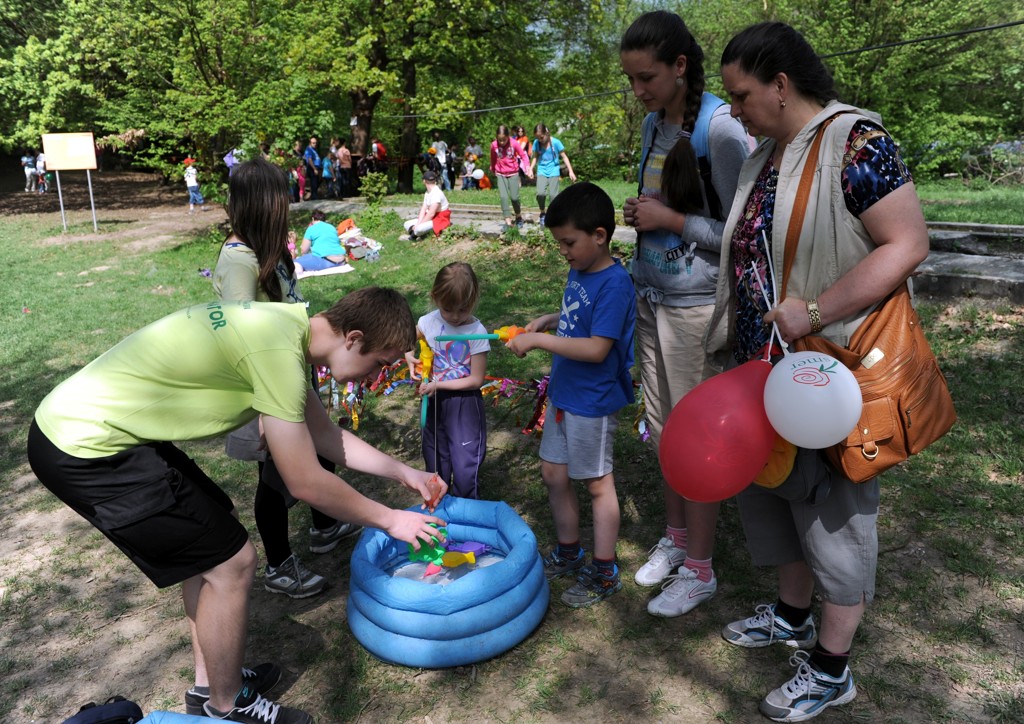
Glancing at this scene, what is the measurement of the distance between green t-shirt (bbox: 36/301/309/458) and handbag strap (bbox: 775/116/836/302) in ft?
4.61

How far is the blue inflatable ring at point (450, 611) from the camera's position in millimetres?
2693

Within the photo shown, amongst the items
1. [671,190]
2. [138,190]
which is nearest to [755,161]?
[671,190]

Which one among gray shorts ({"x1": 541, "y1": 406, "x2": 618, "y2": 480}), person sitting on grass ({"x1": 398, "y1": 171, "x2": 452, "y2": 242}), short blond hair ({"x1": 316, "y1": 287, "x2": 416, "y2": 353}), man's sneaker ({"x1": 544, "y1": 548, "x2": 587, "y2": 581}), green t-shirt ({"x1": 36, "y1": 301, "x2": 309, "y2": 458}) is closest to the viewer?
green t-shirt ({"x1": 36, "y1": 301, "x2": 309, "y2": 458})

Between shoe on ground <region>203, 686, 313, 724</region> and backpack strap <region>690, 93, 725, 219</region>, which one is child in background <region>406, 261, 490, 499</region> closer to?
backpack strap <region>690, 93, 725, 219</region>

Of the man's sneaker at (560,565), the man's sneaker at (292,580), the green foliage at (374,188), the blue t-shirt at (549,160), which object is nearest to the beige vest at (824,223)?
the man's sneaker at (560,565)

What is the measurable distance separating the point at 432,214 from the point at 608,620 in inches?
379

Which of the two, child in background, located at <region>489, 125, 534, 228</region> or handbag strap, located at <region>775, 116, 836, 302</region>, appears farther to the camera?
child in background, located at <region>489, 125, 534, 228</region>

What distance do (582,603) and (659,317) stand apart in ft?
3.90

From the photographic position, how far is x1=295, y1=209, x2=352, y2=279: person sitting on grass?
10.5 metres

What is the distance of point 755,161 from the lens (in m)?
2.31

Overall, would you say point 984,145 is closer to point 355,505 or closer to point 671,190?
point 671,190

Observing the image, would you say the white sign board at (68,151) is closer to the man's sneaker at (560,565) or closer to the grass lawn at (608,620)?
the grass lawn at (608,620)

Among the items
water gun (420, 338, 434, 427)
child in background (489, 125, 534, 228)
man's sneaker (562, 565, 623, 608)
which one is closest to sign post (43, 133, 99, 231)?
child in background (489, 125, 534, 228)

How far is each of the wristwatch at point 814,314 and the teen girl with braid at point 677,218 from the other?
0.62 metres
